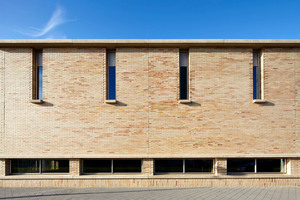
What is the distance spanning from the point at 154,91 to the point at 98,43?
385cm

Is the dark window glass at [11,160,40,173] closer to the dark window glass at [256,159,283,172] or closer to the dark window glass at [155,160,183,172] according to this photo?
the dark window glass at [155,160,183,172]

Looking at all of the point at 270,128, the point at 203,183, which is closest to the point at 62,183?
the point at 203,183

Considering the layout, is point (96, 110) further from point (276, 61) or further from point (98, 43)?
point (276, 61)

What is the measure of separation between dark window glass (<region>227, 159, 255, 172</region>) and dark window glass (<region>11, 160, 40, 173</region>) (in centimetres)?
1021

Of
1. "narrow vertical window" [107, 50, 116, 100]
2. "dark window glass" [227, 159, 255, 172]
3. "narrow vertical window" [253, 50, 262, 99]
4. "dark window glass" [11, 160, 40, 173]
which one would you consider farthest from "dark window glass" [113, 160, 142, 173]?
"narrow vertical window" [253, 50, 262, 99]

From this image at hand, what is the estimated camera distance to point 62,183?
25.6ft

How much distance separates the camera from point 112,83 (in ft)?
27.1

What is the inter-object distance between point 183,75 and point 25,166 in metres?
9.73

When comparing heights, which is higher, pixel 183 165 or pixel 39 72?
pixel 39 72

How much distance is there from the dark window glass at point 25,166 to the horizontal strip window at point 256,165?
10220mm

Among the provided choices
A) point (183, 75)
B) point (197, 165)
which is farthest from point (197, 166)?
point (183, 75)

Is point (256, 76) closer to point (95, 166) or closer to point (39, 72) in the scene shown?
point (95, 166)

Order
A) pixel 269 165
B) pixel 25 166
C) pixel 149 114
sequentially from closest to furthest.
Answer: pixel 149 114, pixel 25 166, pixel 269 165

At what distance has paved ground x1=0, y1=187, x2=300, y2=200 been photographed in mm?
6660
